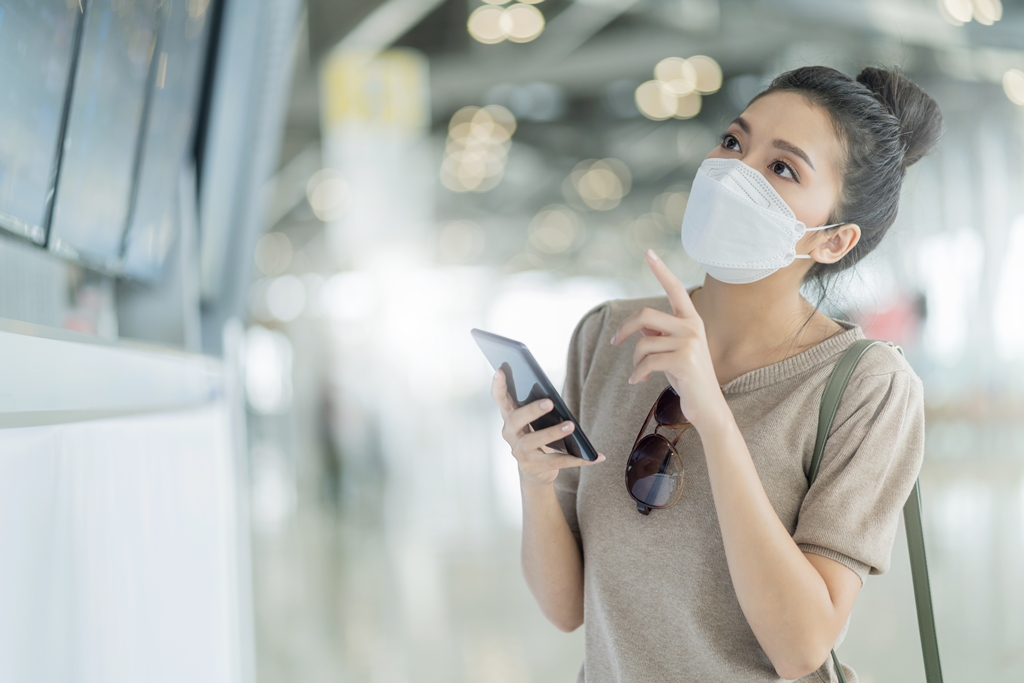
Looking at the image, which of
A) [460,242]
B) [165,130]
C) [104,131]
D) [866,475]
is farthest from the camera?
[460,242]

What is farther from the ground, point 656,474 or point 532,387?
point 532,387

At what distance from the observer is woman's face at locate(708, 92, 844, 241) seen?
4.79 ft

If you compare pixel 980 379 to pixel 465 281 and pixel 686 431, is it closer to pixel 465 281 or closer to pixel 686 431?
pixel 686 431

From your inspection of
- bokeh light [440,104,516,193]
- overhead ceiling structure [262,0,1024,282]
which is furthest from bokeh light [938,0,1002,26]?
bokeh light [440,104,516,193]

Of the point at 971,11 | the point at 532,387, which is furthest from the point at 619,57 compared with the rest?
the point at 532,387

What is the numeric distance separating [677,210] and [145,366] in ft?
82.6

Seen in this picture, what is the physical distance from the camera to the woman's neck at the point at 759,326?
155 centimetres

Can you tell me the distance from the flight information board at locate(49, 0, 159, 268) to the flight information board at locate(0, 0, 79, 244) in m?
0.08

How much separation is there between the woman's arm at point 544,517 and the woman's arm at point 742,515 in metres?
0.17

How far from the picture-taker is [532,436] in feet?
4.37

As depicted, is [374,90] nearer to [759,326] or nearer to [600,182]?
[759,326]

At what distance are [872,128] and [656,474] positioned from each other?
27.5 inches

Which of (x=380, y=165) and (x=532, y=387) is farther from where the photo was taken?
(x=380, y=165)

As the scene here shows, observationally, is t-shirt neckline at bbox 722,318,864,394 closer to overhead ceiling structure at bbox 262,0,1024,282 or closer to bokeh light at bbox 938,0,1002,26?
overhead ceiling structure at bbox 262,0,1024,282
